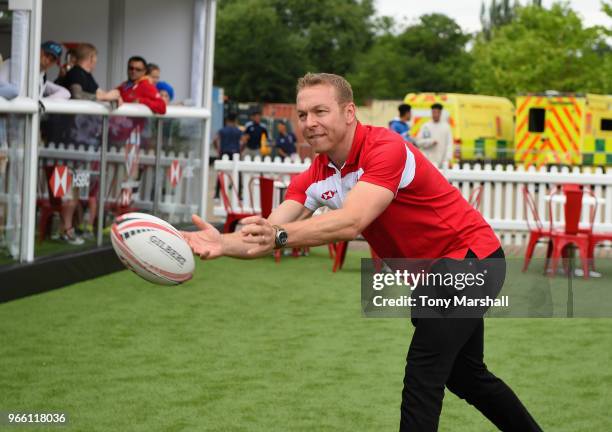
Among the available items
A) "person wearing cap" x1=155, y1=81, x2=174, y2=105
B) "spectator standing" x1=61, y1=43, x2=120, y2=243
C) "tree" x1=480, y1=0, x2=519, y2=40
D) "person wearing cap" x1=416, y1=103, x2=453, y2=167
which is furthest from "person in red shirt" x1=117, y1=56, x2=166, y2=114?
"tree" x1=480, y1=0, x2=519, y2=40

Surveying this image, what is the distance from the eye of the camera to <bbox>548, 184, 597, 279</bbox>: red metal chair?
12344mm

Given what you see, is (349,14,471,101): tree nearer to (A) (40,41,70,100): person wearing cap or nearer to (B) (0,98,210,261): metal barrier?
(B) (0,98,210,261): metal barrier

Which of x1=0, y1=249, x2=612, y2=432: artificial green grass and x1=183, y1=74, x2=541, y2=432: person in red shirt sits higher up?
x1=183, y1=74, x2=541, y2=432: person in red shirt

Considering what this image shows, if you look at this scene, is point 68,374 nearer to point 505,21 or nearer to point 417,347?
point 417,347

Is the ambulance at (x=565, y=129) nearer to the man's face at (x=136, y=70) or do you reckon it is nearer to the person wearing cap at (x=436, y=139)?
the person wearing cap at (x=436, y=139)

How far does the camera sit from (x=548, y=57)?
58.4 metres

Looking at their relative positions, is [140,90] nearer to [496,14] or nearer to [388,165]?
[388,165]

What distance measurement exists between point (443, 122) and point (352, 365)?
10542 mm

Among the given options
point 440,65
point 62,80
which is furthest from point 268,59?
point 62,80

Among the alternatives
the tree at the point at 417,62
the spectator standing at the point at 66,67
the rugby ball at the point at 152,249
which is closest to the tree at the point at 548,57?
the tree at the point at 417,62

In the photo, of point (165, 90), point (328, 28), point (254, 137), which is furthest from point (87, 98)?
point (328, 28)

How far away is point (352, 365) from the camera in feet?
26.6

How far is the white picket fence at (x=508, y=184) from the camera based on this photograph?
15.8 meters

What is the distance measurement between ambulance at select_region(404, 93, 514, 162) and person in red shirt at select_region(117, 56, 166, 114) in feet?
51.5
